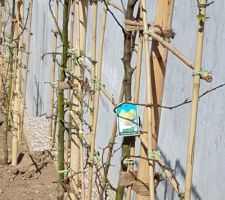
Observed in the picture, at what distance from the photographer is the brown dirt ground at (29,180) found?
4969mm

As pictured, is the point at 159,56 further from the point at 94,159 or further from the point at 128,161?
the point at 94,159

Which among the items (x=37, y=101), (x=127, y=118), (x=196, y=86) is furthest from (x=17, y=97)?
(x=196, y=86)

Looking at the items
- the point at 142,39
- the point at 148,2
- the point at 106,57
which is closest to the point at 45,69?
the point at 106,57

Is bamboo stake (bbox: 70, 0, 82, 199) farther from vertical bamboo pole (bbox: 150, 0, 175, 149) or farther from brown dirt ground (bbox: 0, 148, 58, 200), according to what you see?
vertical bamboo pole (bbox: 150, 0, 175, 149)

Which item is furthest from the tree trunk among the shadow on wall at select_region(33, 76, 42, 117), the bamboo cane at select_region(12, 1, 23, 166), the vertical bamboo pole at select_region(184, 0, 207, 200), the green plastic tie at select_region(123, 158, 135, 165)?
the shadow on wall at select_region(33, 76, 42, 117)

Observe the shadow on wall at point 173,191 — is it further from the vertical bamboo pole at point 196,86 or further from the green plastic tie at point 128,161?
the vertical bamboo pole at point 196,86

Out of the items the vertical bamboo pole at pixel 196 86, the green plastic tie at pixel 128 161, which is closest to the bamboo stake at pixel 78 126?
the green plastic tie at pixel 128 161

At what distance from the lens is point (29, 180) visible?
17.3 feet

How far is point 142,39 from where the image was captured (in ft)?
7.56

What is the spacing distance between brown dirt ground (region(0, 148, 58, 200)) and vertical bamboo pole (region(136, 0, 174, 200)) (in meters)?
2.84

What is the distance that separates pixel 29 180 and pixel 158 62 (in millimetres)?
3379

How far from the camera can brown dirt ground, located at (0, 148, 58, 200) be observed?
4969 millimetres

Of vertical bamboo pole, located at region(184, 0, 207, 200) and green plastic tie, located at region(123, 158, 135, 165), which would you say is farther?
green plastic tie, located at region(123, 158, 135, 165)

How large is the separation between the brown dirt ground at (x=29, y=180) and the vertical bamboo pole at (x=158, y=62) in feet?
9.31
